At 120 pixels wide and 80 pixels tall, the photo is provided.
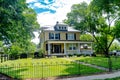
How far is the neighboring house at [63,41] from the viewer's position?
4244 centimetres

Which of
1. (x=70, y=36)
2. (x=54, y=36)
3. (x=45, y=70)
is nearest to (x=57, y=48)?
(x=54, y=36)

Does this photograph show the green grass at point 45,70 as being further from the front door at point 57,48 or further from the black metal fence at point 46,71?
the front door at point 57,48

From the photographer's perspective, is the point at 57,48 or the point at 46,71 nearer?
the point at 46,71

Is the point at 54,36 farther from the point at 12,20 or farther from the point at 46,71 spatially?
the point at 46,71

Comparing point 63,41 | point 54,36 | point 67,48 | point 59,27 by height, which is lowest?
point 67,48

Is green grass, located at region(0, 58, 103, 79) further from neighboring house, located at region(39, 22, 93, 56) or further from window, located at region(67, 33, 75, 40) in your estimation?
window, located at region(67, 33, 75, 40)

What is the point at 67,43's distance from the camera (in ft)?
144

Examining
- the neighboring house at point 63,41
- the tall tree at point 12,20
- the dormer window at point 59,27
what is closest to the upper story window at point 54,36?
the neighboring house at point 63,41

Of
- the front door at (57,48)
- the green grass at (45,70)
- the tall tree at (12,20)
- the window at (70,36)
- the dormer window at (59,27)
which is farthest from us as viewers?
the window at (70,36)

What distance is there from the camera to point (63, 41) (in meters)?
41.8

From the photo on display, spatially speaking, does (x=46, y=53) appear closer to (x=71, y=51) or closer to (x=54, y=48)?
(x=54, y=48)

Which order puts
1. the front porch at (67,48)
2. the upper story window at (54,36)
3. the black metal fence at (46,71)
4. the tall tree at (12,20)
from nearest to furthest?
the black metal fence at (46,71) < the tall tree at (12,20) < the front porch at (67,48) < the upper story window at (54,36)

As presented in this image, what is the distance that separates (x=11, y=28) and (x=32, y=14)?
32.7 meters

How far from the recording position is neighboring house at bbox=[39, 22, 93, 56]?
42.4m
